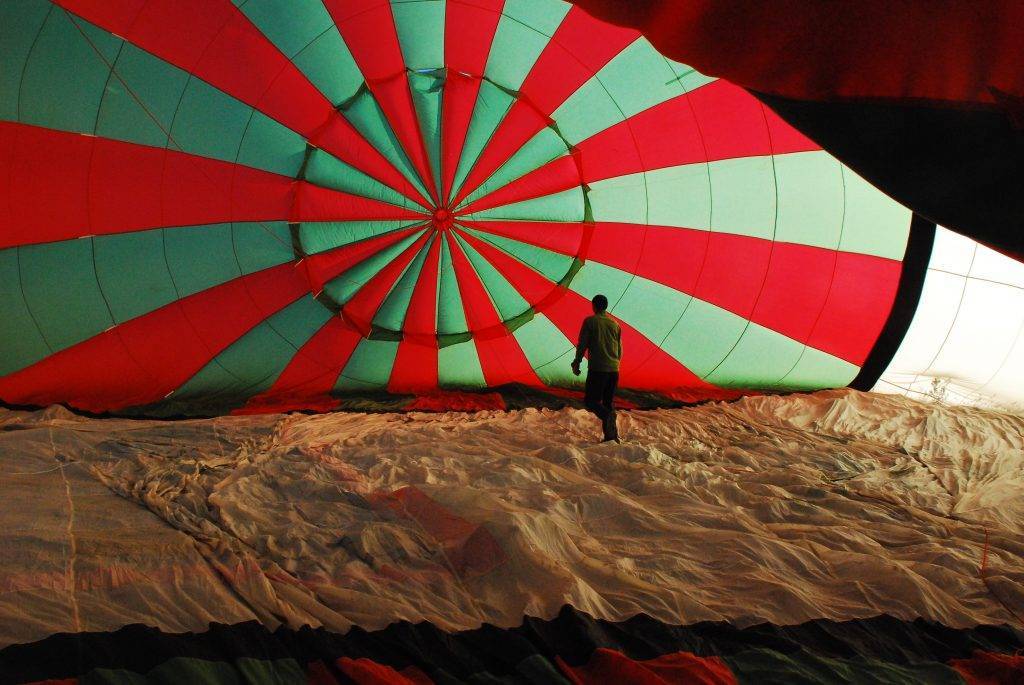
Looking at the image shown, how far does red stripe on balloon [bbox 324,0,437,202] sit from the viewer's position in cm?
410

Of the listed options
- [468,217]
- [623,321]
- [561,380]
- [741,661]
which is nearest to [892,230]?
[623,321]

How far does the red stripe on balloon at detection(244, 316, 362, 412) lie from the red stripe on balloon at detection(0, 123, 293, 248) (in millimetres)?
797

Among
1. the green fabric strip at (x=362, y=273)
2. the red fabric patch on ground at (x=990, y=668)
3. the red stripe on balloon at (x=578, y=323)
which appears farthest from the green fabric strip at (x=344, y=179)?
the red fabric patch on ground at (x=990, y=668)

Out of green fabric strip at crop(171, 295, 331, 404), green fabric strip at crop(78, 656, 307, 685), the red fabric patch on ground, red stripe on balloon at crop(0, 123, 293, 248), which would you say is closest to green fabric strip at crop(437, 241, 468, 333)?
green fabric strip at crop(171, 295, 331, 404)

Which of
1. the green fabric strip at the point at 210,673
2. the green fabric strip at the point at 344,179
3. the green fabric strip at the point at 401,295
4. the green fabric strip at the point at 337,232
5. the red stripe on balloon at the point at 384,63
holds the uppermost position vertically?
the red stripe on balloon at the point at 384,63

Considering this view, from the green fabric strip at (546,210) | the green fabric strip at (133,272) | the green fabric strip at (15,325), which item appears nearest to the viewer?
the green fabric strip at (15,325)

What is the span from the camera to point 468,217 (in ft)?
15.7

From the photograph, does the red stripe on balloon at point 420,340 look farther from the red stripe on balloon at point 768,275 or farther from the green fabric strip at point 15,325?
the green fabric strip at point 15,325

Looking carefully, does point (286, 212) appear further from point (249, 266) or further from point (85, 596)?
point (85, 596)

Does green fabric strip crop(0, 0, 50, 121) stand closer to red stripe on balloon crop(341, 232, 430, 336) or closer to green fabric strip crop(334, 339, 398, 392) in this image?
red stripe on balloon crop(341, 232, 430, 336)

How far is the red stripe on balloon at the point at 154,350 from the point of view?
14.2 ft

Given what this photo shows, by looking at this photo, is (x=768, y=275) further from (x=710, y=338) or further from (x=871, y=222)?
(x=871, y=222)

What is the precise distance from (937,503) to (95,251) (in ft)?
13.5

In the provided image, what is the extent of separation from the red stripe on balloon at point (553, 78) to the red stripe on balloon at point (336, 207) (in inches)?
15.7
